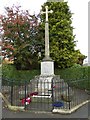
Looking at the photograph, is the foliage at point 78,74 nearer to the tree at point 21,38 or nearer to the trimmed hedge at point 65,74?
the trimmed hedge at point 65,74

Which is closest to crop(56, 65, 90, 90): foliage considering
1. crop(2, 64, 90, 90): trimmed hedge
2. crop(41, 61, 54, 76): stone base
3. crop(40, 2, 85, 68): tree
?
crop(2, 64, 90, 90): trimmed hedge

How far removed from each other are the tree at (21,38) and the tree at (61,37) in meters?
1.15

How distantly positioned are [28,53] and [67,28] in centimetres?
417

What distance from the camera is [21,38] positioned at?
2303 cm

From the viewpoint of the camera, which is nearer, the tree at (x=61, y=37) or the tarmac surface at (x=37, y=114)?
Result: the tarmac surface at (x=37, y=114)

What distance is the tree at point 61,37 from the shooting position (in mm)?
23250

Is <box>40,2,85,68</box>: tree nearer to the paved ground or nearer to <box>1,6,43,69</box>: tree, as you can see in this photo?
<box>1,6,43,69</box>: tree

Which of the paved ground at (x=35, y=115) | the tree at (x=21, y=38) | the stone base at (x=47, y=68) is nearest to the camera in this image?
the paved ground at (x=35, y=115)

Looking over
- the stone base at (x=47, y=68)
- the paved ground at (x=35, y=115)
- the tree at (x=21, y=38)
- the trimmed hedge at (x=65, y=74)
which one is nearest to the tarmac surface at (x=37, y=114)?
the paved ground at (x=35, y=115)

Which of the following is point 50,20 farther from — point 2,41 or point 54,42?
point 2,41

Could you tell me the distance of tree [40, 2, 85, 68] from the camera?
76.3 feet

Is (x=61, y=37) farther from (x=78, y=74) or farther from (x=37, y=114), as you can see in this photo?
(x=37, y=114)

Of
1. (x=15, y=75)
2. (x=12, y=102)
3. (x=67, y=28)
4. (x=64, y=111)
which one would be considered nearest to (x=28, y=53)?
(x=15, y=75)

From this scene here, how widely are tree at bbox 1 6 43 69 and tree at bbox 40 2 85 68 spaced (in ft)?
3.79
